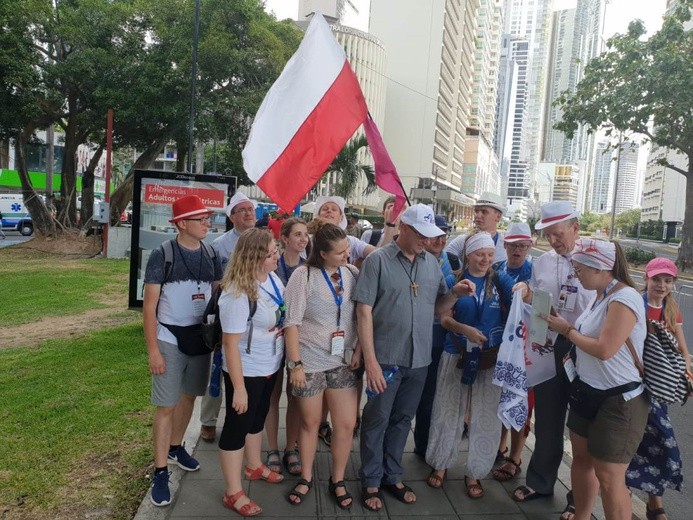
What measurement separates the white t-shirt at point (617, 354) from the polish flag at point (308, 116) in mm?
2332

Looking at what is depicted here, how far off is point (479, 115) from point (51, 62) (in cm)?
13708

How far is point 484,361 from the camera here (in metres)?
3.80

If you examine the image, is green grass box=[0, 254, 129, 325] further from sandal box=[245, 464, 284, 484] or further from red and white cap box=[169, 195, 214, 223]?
red and white cap box=[169, 195, 214, 223]

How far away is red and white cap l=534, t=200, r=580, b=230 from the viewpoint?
373 cm

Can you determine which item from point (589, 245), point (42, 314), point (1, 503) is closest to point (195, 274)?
point (1, 503)

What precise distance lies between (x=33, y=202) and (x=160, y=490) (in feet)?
70.5

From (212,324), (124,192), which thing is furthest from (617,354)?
(124,192)

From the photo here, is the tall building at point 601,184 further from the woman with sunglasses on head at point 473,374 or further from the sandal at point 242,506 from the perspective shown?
the sandal at point 242,506

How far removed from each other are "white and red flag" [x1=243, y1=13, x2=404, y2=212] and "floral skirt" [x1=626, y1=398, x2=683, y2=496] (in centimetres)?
284

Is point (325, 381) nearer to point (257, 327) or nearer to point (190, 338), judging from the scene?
point (257, 327)

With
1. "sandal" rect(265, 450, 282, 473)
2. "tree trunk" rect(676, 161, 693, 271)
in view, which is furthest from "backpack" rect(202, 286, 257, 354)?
"tree trunk" rect(676, 161, 693, 271)

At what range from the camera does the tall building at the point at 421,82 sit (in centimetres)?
9350

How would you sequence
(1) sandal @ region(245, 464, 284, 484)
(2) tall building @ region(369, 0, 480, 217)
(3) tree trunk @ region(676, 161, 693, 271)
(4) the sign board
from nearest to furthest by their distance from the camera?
(1) sandal @ region(245, 464, 284, 484), (4) the sign board, (3) tree trunk @ region(676, 161, 693, 271), (2) tall building @ region(369, 0, 480, 217)

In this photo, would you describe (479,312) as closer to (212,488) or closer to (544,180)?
(212,488)
